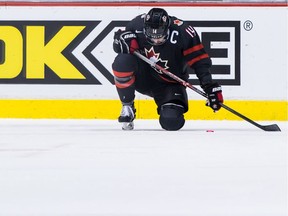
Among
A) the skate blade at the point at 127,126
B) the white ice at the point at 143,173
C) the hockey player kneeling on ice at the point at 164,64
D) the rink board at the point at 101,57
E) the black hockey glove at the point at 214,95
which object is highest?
the rink board at the point at 101,57

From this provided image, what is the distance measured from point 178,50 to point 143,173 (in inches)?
85.7

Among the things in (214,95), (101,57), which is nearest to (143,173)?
(214,95)

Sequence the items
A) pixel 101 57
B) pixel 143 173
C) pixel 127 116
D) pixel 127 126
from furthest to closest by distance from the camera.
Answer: pixel 101 57 → pixel 127 126 → pixel 127 116 → pixel 143 173

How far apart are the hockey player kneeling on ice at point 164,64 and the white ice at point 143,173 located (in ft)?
0.71

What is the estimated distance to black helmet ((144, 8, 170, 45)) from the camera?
4.84m

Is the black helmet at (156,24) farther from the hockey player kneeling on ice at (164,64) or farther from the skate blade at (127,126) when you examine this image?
the skate blade at (127,126)

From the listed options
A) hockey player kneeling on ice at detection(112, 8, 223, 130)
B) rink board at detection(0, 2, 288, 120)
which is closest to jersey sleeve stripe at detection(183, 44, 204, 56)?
hockey player kneeling on ice at detection(112, 8, 223, 130)

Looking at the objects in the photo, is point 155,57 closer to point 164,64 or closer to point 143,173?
point 164,64

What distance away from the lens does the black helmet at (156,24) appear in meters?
4.84

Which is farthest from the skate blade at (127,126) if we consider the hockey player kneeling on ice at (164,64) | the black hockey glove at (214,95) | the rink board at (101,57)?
the rink board at (101,57)

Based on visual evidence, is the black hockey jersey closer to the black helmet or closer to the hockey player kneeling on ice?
the hockey player kneeling on ice

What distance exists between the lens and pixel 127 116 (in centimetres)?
500

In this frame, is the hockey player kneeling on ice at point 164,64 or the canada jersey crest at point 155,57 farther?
the canada jersey crest at point 155,57

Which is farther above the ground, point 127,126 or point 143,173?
point 127,126
